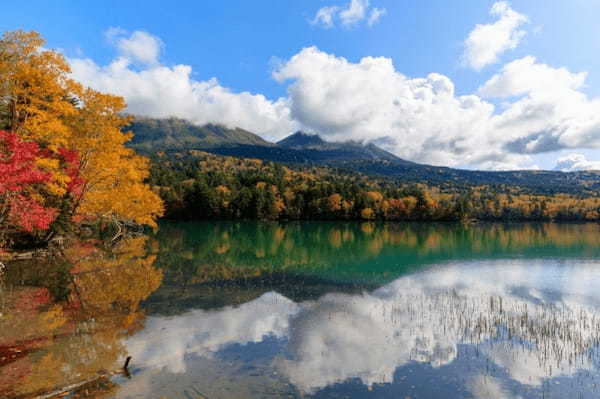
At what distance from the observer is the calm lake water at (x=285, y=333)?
12.1m

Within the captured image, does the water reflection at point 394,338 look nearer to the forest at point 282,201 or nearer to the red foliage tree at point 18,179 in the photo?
the red foliage tree at point 18,179

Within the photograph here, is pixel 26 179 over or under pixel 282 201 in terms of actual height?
over

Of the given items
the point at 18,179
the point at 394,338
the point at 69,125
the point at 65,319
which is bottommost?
the point at 394,338

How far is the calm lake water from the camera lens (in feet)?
39.6

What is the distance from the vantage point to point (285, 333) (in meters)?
17.2

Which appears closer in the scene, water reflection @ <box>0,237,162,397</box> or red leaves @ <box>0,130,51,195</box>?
water reflection @ <box>0,237,162,397</box>

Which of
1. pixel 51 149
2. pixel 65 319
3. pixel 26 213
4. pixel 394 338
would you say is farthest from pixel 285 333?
pixel 51 149

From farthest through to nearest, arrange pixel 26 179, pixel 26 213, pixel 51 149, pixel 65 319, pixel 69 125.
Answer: pixel 69 125 → pixel 51 149 → pixel 26 213 → pixel 26 179 → pixel 65 319

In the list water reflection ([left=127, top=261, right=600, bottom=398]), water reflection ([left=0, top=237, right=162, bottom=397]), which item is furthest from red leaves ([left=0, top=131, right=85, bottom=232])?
water reflection ([left=127, top=261, right=600, bottom=398])

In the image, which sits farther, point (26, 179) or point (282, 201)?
point (282, 201)

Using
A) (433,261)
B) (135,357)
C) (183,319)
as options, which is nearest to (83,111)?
(183,319)

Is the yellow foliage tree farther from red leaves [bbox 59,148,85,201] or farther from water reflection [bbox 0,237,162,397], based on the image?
water reflection [bbox 0,237,162,397]

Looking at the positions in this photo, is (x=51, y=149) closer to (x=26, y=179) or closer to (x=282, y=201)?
(x=26, y=179)

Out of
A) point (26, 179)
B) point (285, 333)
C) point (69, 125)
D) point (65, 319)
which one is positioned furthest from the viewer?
point (69, 125)
